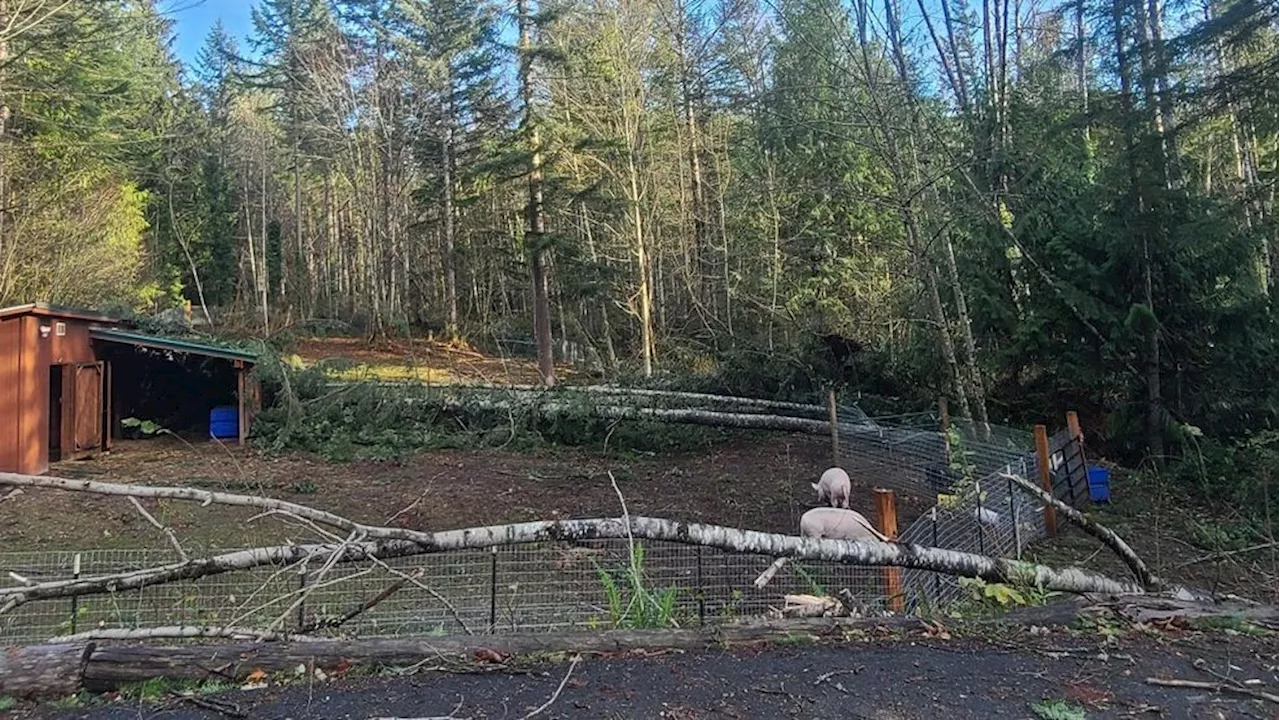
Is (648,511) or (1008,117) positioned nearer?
(648,511)

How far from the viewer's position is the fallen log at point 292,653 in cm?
293

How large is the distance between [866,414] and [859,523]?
27.2 feet

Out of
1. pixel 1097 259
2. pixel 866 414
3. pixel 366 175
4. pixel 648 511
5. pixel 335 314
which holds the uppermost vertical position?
pixel 366 175

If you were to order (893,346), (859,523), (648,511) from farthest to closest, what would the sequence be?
(893,346) < (648,511) < (859,523)

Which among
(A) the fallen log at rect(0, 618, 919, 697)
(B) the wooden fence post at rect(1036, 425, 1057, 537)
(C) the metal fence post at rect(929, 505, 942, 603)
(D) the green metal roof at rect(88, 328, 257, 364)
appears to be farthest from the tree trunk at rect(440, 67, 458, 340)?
(A) the fallen log at rect(0, 618, 919, 697)

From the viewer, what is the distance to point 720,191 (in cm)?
2406

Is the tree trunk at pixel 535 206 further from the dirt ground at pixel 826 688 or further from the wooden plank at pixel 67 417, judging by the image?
the dirt ground at pixel 826 688

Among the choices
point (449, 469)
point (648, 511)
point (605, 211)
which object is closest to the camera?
point (648, 511)

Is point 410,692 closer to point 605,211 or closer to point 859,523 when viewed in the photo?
point 859,523

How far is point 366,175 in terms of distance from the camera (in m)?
28.5

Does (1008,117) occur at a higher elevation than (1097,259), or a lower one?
higher

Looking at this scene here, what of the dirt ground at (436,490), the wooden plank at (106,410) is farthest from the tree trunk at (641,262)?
the wooden plank at (106,410)

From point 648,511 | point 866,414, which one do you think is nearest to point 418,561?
point 648,511

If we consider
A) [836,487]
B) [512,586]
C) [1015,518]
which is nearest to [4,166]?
[512,586]
